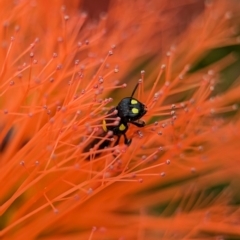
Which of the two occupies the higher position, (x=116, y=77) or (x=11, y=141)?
(x=116, y=77)

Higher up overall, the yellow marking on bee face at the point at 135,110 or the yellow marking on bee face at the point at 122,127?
the yellow marking on bee face at the point at 135,110

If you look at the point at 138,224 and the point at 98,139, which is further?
the point at 138,224

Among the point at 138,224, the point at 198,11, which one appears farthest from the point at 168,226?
the point at 198,11

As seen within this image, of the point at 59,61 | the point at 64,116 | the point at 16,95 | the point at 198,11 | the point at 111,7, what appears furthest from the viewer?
the point at 198,11

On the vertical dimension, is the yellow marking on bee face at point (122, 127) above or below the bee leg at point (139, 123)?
below

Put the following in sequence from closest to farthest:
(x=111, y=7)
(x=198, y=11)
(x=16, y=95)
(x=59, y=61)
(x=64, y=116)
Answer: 1. (x=64, y=116)
2. (x=59, y=61)
3. (x=16, y=95)
4. (x=111, y=7)
5. (x=198, y=11)

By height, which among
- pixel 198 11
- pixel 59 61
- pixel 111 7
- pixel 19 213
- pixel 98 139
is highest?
pixel 198 11

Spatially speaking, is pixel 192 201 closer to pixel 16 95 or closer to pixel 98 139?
pixel 98 139

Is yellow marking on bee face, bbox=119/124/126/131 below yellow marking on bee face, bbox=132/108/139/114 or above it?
below
